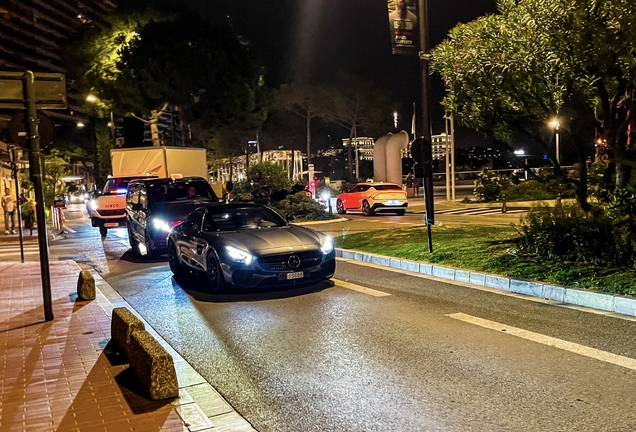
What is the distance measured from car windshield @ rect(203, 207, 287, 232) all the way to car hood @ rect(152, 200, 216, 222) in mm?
3642

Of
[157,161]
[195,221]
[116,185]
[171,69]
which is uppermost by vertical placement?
[171,69]

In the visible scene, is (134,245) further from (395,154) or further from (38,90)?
(395,154)

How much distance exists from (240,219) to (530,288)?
5.11 m

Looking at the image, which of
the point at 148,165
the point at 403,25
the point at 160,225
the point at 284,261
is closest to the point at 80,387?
the point at 284,261

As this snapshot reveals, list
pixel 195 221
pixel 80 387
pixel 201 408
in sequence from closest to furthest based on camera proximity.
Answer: pixel 201 408 → pixel 80 387 → pixel 195 221

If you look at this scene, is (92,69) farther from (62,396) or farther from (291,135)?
(62,396)

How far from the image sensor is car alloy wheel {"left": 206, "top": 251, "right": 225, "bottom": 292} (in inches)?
377

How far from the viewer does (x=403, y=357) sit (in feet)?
19.9

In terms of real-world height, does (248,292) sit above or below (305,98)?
below

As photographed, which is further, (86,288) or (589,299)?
(86,288)

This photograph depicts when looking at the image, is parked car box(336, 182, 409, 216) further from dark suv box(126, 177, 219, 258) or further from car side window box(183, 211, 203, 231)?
car side window box(183, 211, 203, 231)

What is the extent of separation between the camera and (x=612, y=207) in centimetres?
932

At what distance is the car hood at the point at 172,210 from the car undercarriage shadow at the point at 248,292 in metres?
3.87

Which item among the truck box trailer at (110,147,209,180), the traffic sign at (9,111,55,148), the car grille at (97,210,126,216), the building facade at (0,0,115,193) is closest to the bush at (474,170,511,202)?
the truck box trailer at (110,147,209,180)
